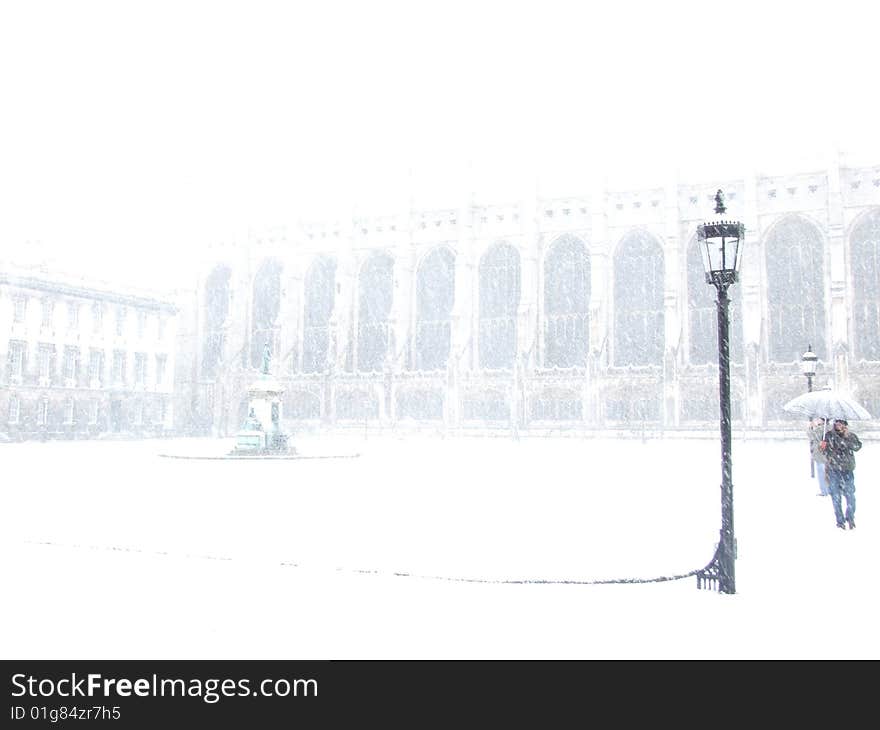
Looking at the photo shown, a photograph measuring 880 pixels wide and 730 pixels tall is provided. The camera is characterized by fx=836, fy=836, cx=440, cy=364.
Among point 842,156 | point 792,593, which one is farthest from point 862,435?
point 792,593

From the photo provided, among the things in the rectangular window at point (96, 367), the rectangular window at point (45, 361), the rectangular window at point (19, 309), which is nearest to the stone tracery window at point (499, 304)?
the rectangular window at point (96, 367)

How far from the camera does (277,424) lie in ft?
102

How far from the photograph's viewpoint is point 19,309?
159 feet

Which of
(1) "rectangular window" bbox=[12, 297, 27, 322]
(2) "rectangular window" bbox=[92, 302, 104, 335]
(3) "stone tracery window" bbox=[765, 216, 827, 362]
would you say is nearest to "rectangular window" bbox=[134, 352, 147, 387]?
(2) "rectangular window" bbox=[92, 302, 104, 335]

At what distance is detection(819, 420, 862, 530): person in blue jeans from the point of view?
10867mm

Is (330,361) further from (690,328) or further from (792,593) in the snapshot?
(792,593)

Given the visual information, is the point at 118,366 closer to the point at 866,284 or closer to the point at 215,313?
the point at 215,313

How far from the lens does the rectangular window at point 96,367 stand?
171ft

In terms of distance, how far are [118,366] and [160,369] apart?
394 centimetres

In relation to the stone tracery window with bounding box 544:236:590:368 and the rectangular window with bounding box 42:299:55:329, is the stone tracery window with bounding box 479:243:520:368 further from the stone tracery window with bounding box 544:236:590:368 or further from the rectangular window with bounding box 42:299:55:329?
the rectangular window with bounding box 42:299:55:329

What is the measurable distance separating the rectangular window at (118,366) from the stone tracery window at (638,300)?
104ft

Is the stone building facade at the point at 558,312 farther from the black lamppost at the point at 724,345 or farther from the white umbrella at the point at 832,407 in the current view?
the black lamppost at the point at 724,345

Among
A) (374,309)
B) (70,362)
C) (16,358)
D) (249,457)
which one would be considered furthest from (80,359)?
(249,457)
